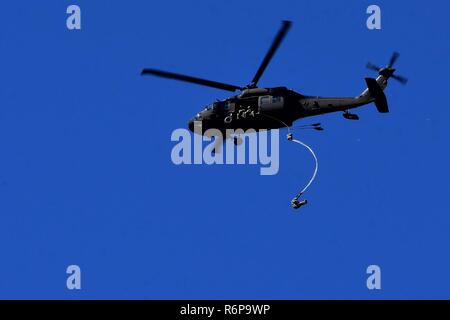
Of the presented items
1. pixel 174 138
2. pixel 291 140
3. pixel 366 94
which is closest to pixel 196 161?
pixel 174 138

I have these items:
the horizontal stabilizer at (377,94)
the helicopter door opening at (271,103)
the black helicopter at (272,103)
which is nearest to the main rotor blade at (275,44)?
the black helicopter at (272,103)

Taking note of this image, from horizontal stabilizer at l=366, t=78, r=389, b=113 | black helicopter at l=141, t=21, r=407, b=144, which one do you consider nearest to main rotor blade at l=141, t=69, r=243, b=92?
black helicopter at l=141, t=21, r=407, b=144

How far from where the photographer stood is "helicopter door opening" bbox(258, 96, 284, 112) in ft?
190

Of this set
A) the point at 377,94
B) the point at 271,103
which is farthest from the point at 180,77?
the point at 377,94

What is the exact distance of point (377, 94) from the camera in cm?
5666

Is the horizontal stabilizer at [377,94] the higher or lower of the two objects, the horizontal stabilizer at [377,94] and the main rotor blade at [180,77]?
the lower

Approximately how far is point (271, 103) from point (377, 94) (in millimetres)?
5144

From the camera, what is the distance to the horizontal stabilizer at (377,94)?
56344mm

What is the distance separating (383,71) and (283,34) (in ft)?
19.1

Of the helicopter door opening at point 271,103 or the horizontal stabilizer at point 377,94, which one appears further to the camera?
the helicopter door opening at point 271,103

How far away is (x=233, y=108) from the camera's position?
Result: 5938cm

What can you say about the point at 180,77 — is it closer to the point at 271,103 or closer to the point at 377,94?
the point at 271,103

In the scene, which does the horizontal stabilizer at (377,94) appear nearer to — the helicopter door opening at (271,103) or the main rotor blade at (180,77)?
the helicopter door opening at (271,103)
